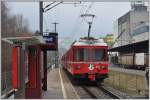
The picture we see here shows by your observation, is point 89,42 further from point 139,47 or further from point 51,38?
point 139,47

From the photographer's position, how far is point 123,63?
261 ft

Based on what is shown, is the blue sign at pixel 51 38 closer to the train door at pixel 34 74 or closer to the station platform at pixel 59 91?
the station platform at pixel 59 91

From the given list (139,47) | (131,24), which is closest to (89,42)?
(139,47)

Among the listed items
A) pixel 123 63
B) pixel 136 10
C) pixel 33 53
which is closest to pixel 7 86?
pixel 33 53

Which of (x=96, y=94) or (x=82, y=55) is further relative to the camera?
(x=82, y=55)

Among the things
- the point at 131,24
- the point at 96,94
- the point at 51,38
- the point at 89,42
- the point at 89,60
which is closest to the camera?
the point at 51,38

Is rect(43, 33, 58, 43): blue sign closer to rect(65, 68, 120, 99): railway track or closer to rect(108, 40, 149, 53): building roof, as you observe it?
rect(65, 68, 120, 99): railway track

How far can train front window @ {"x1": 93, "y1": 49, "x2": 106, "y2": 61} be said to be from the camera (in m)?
29.3

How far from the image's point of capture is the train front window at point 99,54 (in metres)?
29.3

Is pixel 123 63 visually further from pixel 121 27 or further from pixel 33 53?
pixel 33 53

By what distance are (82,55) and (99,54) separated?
105cm

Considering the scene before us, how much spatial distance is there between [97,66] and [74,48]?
6.02 ft

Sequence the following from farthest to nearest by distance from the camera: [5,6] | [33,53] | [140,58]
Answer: [140,58] < [5,6] < [33,53]

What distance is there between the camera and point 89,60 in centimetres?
2922
